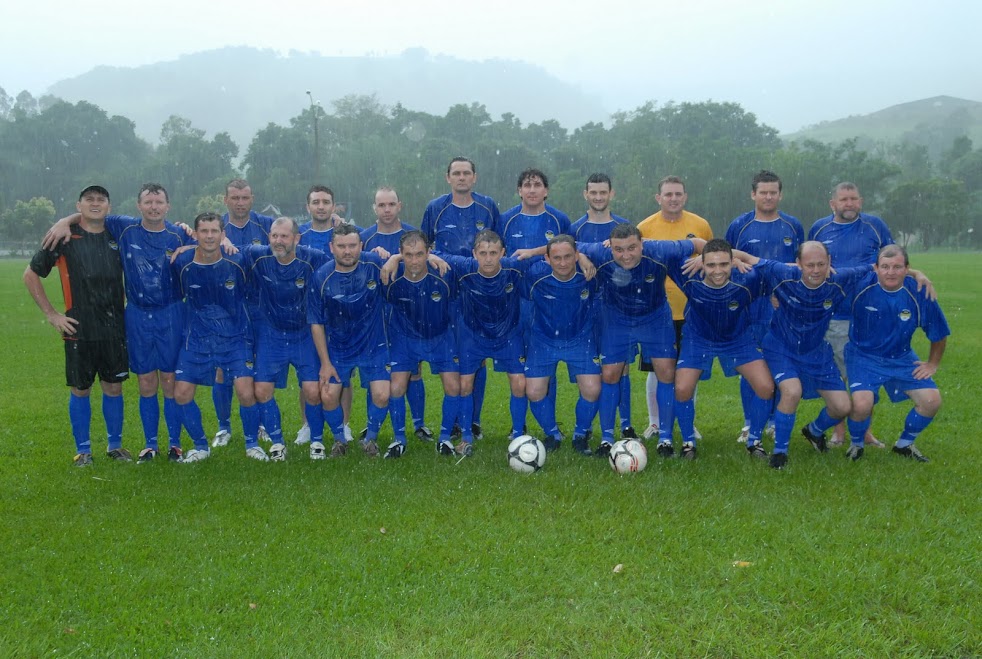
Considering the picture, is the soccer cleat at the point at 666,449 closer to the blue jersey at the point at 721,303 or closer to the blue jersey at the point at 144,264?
the blue jersey at the point at 721,303

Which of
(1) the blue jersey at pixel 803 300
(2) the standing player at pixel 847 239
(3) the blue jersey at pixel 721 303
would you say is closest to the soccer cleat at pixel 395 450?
(3) the blue jersey at pixel 721 303

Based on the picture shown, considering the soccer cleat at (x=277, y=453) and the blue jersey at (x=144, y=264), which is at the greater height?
the blue jersey at (x=144, y=264)

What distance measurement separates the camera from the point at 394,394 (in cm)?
611

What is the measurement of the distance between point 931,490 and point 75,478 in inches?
221

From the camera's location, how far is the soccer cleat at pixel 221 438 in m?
6.58

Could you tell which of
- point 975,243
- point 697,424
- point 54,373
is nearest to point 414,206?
point 975,243

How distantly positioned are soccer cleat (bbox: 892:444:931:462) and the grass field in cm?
12

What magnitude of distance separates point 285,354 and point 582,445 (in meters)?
2.32

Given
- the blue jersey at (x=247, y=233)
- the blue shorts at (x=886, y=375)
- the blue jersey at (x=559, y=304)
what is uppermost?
the blue jersey at (x=247, y=233)

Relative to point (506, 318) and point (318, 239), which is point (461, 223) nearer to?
point (506, 318)

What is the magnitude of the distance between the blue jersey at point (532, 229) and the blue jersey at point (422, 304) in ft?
2.21

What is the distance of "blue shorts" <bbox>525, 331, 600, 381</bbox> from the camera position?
19.8 ft

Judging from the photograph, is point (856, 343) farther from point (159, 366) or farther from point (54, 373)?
point (54, 373)

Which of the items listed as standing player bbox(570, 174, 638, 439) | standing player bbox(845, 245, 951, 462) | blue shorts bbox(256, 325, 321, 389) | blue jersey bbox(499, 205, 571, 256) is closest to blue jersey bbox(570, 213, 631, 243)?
standing player bbox(570, 174, 638, 439)
